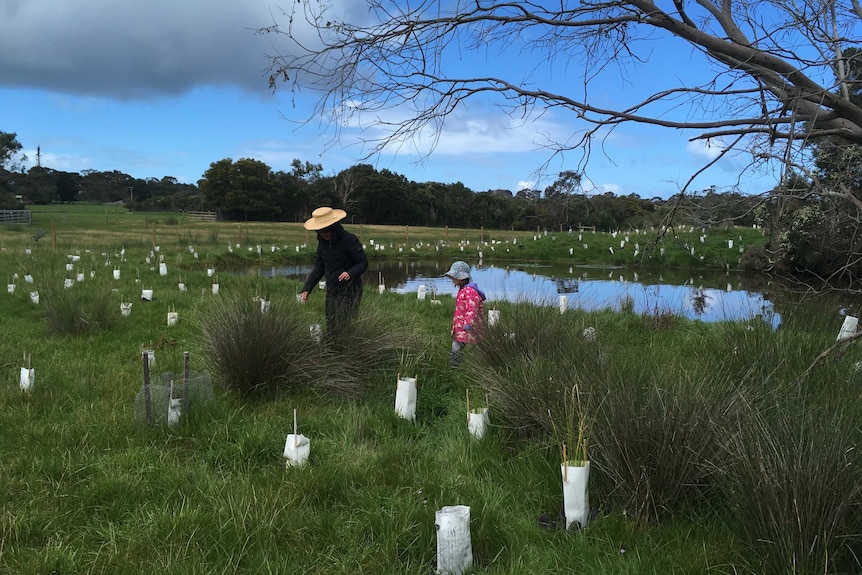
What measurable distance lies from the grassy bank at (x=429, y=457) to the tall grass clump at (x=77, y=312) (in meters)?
1.61

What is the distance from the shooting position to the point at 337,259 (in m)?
Result: 6.65

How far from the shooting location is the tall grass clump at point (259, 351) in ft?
16.3

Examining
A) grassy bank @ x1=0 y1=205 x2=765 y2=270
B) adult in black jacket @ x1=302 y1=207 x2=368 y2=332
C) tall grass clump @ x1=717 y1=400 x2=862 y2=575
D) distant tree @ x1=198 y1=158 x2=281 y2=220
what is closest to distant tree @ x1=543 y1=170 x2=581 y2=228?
tall grass clump @ x1=717 y1=400 x2=862 y2=575

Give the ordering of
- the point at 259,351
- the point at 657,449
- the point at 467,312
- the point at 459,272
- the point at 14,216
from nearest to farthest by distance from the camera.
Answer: the point at 657,449
the point at 259,351
the point at 467,312
the point at 459,272
the point at 14,216

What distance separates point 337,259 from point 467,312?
1598 mm

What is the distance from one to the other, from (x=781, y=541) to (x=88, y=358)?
626 cm

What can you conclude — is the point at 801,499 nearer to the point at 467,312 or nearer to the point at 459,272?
the point at 467,312

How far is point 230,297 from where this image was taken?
6.09m

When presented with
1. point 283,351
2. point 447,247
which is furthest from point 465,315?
point 447,247

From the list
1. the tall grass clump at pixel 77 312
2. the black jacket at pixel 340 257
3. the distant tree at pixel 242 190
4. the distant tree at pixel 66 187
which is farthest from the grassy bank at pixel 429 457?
the distant tree at pixel 66 187

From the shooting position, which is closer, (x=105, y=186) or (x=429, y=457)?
(x=429, y=457)

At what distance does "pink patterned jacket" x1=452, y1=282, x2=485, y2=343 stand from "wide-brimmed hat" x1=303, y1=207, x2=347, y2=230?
1.54m

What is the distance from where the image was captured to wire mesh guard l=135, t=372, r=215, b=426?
4.15m

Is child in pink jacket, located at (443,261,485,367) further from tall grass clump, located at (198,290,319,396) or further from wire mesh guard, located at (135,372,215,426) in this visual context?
wire mesh guard, located at (135,372,215,426)
